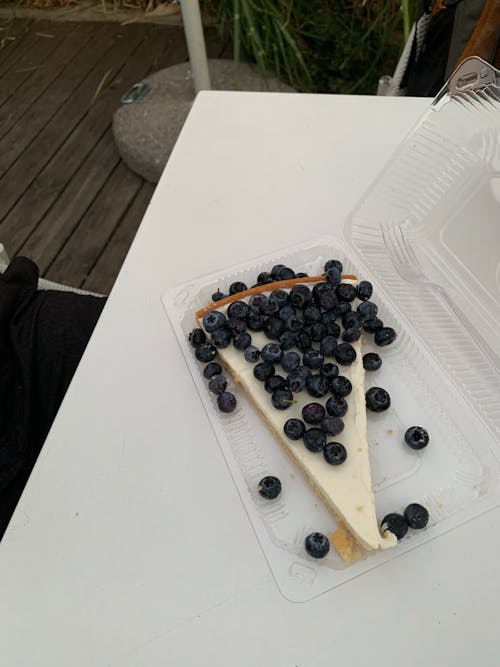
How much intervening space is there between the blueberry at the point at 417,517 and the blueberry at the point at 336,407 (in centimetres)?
13

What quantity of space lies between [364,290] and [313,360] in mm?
151

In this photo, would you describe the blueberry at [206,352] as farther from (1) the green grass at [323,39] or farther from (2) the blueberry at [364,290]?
(1) the green grass at [323,39]

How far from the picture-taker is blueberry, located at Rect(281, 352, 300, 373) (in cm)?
68

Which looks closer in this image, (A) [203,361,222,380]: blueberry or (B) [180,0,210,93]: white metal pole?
(A) [203,361,222,380]: blueberry

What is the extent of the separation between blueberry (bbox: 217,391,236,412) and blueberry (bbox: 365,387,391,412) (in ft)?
0.55

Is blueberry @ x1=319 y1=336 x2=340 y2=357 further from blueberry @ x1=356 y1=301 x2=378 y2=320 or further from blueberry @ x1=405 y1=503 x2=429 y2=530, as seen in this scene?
blueberry @ x1=405 y1=503 x2=429 y2=530

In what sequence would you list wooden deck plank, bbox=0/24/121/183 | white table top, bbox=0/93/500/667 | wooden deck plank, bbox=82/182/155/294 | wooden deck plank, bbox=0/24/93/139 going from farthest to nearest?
wooden deck plank, bbox=0/24/93/139, wooden deck plank, bbox=0/24/121/183, wooden deck plank, bbox=82/182/155/294, white table top, bbox=0/93/500/667

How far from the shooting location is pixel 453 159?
31.8 inches

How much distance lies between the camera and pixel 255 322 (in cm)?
72

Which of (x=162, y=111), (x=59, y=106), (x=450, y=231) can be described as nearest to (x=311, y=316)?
(x=450, y=231)

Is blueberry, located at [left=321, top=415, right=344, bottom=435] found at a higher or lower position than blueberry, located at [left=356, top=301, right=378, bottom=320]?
lower

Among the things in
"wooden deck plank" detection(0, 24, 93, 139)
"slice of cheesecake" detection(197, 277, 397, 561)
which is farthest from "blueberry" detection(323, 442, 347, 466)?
"wooden deck plank" detection(0, 24, 93, 139)

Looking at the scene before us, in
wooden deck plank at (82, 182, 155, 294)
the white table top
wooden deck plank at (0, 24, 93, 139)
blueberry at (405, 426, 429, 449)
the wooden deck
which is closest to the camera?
the white table top

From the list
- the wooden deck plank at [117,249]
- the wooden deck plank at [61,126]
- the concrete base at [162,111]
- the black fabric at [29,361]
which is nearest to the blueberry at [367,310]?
the black fabric at [29,361]
